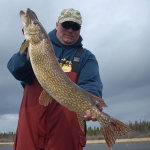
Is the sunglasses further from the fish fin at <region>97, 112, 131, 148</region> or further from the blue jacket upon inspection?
the fish fin at <region>97, 112, 131, 148</region>

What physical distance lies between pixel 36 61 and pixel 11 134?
2526 inches

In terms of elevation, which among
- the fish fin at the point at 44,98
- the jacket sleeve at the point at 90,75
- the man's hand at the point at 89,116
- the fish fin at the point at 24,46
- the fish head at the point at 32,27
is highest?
the fish head at the point at 32,27

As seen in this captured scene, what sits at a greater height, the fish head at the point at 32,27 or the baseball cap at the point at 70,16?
the baseball cap at the point at 70,16

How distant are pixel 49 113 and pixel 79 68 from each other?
0.93 metres

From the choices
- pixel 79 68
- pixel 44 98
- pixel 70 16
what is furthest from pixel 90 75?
pixel 70 16

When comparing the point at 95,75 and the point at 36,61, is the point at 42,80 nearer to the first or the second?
the point at 36,61

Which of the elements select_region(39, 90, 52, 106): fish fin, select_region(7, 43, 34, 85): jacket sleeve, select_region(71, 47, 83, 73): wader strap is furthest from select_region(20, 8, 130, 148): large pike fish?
select_region(71, 47, 83, 73): wader strap

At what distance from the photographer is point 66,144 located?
15.5 ft

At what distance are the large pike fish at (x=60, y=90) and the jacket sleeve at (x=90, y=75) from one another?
1.60ft

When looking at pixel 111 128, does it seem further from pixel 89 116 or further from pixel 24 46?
pixel 24 46

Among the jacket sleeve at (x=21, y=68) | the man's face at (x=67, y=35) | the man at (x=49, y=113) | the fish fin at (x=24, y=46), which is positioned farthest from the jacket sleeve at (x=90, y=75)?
the fish fin at (x=24, y=46)

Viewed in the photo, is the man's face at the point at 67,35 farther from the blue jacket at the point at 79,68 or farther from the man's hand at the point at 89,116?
the man's hand at the point at 89,116

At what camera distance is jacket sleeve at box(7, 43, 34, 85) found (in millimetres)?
4680

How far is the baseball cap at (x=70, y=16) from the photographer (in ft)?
17.0
